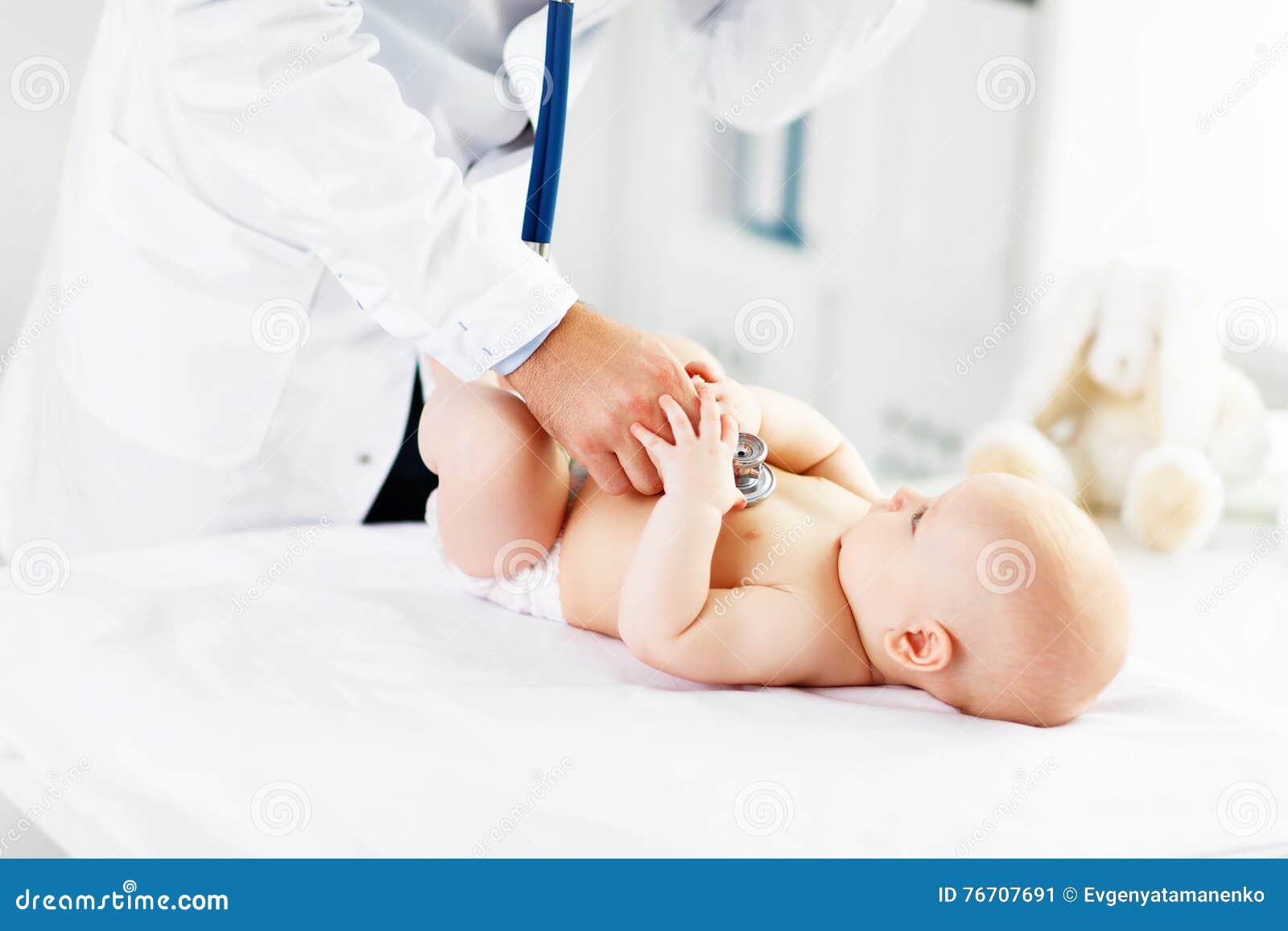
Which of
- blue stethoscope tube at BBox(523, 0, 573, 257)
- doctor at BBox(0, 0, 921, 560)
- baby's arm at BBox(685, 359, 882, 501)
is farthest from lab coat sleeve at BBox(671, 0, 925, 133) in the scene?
baby's arm at BBox(685, 359, 882, 501)

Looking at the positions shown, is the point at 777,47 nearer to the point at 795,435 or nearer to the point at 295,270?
the point at 795,435

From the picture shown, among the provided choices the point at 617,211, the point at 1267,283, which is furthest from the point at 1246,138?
the point at 617,211

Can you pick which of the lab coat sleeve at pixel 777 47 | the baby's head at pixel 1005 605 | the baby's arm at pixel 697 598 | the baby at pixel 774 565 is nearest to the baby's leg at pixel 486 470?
the baby at pixel 774 565

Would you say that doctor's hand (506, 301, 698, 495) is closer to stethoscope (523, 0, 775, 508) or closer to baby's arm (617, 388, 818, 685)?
baby's arm (617, 388, 818, 685)

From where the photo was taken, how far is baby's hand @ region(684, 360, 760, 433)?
1.17 meters

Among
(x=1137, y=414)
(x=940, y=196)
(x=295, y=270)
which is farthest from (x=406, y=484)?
(x=940, y=196)

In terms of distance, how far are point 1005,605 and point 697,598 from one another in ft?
0.94

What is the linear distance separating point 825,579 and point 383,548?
0.61 metres

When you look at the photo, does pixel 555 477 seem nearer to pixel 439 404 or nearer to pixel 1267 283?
pixel 439 404

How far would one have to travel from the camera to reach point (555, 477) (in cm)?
120

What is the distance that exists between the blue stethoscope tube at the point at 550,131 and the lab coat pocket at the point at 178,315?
29 cm

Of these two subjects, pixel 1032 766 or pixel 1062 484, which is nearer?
pixel 1032 766

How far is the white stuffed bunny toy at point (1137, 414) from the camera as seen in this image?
178cm

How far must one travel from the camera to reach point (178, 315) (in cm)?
133
